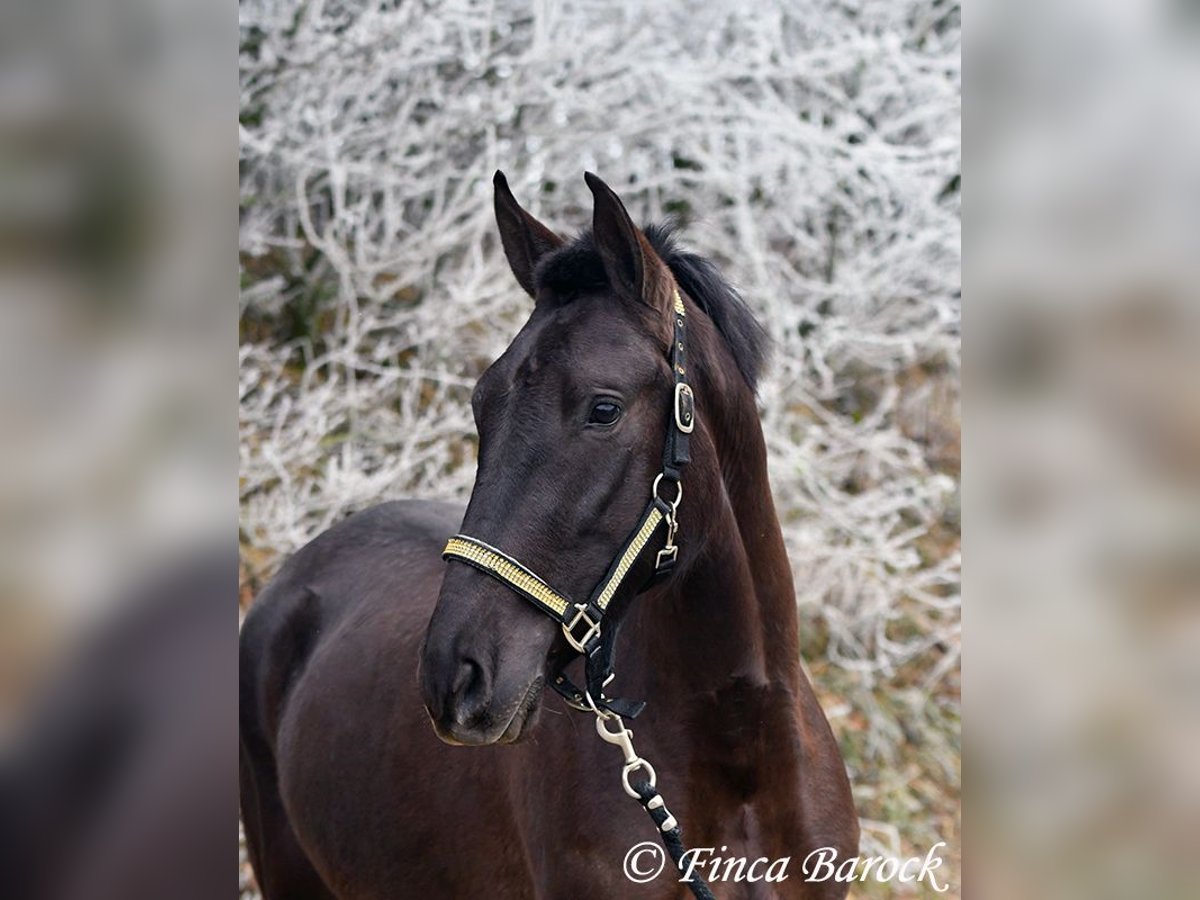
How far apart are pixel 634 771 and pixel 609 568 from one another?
39 cm

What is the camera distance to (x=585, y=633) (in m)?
1.69

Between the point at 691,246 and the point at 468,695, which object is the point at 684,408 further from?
the point at 691,246

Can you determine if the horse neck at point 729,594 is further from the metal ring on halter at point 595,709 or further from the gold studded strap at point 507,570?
the gold studded strap at point 507,570

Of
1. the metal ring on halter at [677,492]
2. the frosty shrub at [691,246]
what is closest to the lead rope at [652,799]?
the metal ring on halter at [677,492]

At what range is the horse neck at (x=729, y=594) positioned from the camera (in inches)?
74.2

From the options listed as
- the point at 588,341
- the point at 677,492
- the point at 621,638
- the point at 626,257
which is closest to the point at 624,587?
the point at 677,492

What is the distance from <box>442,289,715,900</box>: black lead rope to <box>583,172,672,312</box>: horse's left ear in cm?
5
